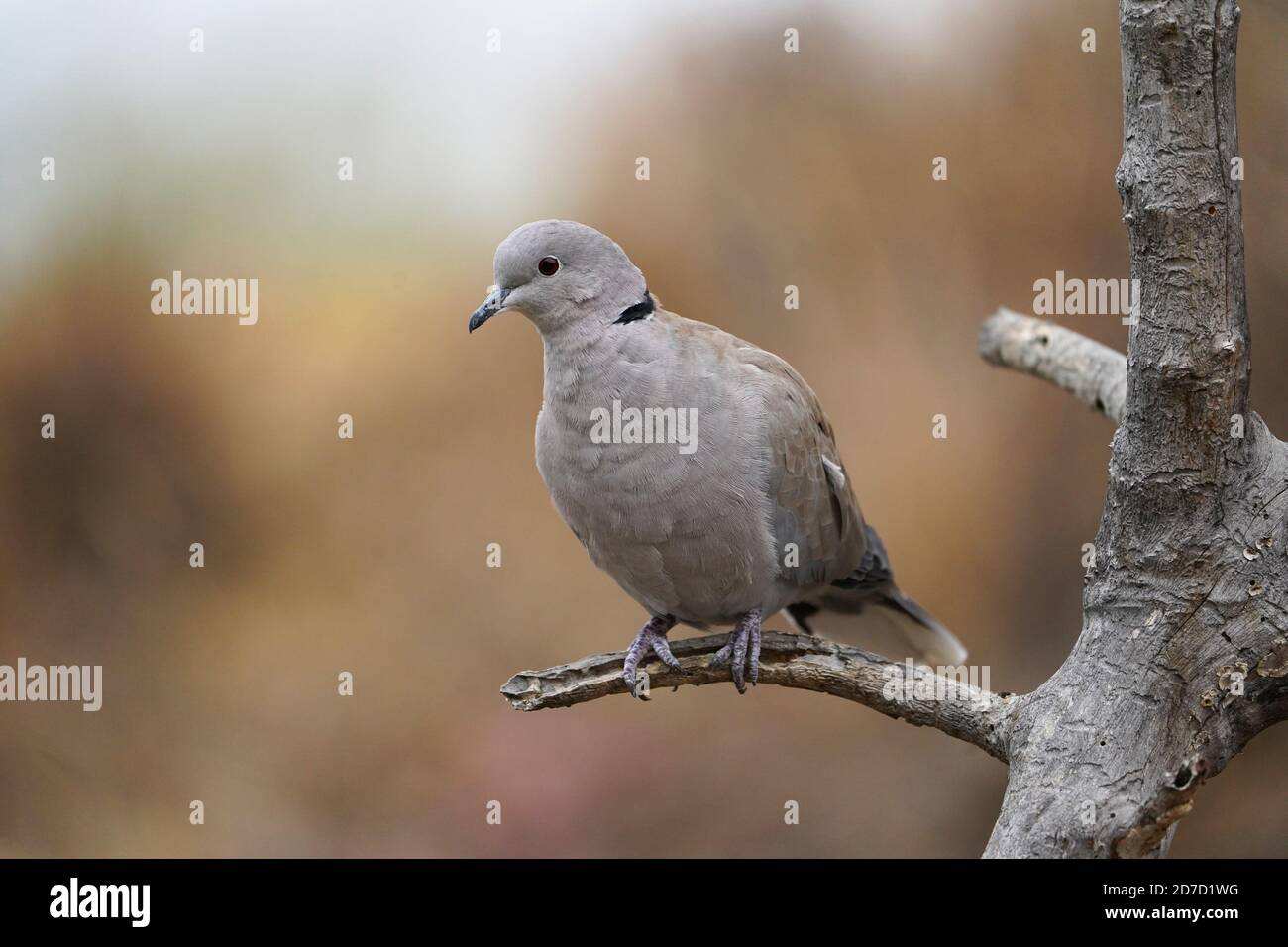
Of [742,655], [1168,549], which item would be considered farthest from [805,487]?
[1168,549]

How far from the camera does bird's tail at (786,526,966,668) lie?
12.3ft

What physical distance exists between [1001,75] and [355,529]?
13.9 feet

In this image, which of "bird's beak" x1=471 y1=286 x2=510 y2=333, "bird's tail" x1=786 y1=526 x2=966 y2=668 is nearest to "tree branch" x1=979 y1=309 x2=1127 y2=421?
"bird's tail" x1=786 y1=526 x2=966 y2=668

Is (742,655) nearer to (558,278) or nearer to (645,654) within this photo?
(645,654)

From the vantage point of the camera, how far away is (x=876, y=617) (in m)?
3.92

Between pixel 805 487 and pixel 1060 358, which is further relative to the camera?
pixel 1060 358

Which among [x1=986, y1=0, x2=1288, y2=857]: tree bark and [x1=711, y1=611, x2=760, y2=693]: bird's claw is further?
[x1=711, y1=611, x2=760, y2=693]: bird's claw

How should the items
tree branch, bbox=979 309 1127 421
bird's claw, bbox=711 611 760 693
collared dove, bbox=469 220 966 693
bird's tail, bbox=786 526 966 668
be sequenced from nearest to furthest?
collared dove, bbox=469 220 966 693
bird's claw, bbox=711 611 760 693
bird's tail, bbox=786 526 966 668
tree branch, bbox=979 309 1127 421

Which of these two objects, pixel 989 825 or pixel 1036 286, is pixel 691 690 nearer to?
pixel 989 825

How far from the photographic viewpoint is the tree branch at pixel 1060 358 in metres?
4.01

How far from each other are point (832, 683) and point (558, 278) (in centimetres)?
132

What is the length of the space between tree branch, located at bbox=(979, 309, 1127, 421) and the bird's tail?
977 millimetres

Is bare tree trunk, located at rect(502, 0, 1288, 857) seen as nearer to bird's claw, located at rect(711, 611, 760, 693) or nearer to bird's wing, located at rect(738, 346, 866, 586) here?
bird's claw, located at rect(711, 611, 760, 693)

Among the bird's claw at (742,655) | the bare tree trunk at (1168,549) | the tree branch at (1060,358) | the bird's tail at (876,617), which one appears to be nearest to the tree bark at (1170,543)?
the bare tree trunk at (1168,549)
